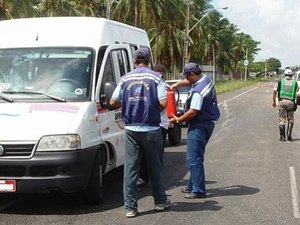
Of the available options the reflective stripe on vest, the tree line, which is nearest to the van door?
the reflective stripe on vest

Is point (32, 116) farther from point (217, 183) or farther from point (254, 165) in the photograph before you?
point (254, 165)

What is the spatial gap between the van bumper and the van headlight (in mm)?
56

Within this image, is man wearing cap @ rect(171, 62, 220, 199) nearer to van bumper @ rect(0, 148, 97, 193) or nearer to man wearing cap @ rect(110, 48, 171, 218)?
man wearing cap @ rect(110, 48, 171, 218)

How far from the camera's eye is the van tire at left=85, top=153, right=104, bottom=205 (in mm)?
6742

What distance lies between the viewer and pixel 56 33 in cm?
752

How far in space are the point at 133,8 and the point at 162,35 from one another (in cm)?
1243

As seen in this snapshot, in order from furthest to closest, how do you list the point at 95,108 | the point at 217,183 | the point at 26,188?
1. the point at 217,183
2. the point at 95,108
3. the point at 26,188

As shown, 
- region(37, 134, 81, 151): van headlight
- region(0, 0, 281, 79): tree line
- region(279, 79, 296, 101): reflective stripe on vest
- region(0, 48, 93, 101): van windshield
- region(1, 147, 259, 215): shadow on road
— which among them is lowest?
region(1, 147, 259, 215): shadow on road

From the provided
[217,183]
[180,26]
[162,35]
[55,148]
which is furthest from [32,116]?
[180,26]

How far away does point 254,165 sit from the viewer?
10180mm

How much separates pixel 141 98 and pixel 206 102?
1.28m

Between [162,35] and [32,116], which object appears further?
[162,35]

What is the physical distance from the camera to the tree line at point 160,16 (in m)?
32.1

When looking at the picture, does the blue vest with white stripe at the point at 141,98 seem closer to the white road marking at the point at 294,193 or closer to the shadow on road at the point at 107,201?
the shadow on road at the point at 107,201
